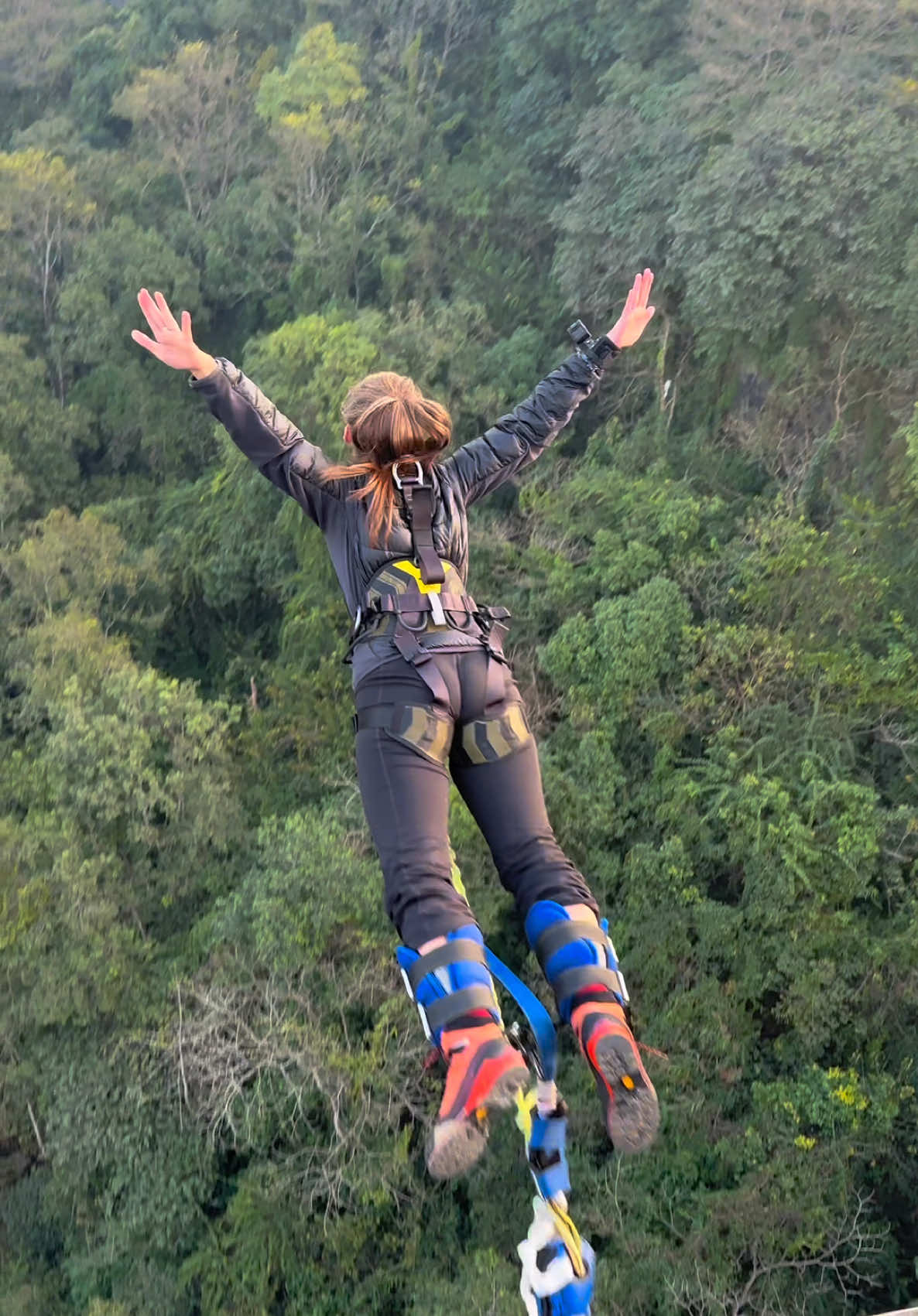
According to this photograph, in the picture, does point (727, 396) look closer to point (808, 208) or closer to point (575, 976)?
point (808, 208)

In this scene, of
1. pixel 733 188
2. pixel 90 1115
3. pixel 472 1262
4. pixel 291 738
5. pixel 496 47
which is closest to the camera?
pixel 472 1262

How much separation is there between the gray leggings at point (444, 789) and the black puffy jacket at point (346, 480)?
0.30 meters

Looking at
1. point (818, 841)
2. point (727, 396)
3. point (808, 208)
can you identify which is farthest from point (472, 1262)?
point (808, 208)

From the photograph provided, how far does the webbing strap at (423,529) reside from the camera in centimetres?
274

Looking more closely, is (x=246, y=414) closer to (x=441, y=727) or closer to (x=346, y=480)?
(x=346, y=480)

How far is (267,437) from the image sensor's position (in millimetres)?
2771

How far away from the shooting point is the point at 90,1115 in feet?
30.9

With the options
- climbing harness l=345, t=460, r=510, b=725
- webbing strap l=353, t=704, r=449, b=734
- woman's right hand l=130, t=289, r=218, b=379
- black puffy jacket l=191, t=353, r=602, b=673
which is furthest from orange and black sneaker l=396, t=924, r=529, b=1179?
woman's right hand l=130, t=289, r=218, b=379

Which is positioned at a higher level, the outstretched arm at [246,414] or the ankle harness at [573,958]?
the outstretched arm at [246,414]

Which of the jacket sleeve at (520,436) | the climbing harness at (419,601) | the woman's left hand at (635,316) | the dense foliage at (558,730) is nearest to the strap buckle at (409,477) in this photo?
the climbing harness at (419,601)

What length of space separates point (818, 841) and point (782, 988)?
4.10ft

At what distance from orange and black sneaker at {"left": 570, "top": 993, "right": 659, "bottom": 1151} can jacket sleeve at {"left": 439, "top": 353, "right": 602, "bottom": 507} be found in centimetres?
155

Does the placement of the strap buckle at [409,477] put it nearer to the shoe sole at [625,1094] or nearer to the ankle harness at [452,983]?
the ankle harness at [452,983]

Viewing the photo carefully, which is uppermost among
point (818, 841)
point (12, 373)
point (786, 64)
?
point (786, 64)
